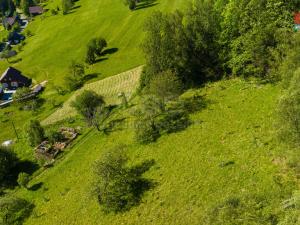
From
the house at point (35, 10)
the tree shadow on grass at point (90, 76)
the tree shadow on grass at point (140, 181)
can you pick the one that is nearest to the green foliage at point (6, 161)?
the tree shadow on grass at point (140, 181)

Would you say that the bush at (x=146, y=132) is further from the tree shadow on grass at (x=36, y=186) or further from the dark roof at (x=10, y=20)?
the dark roof at (x=10, y=20)

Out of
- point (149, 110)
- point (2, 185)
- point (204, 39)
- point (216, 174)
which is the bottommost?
point (2, 185)

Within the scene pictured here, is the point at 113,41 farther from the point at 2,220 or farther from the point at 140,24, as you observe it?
the point at 2,220

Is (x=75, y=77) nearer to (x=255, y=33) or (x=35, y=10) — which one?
(x=255, y=33)

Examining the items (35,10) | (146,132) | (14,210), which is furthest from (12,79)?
(35,10)

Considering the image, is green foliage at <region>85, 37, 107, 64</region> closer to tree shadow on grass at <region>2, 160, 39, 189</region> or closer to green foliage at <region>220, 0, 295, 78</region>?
tree shadow on grass at <region>2, 160, 39, 189</region>

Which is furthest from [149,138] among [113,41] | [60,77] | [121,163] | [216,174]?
[113,41]
